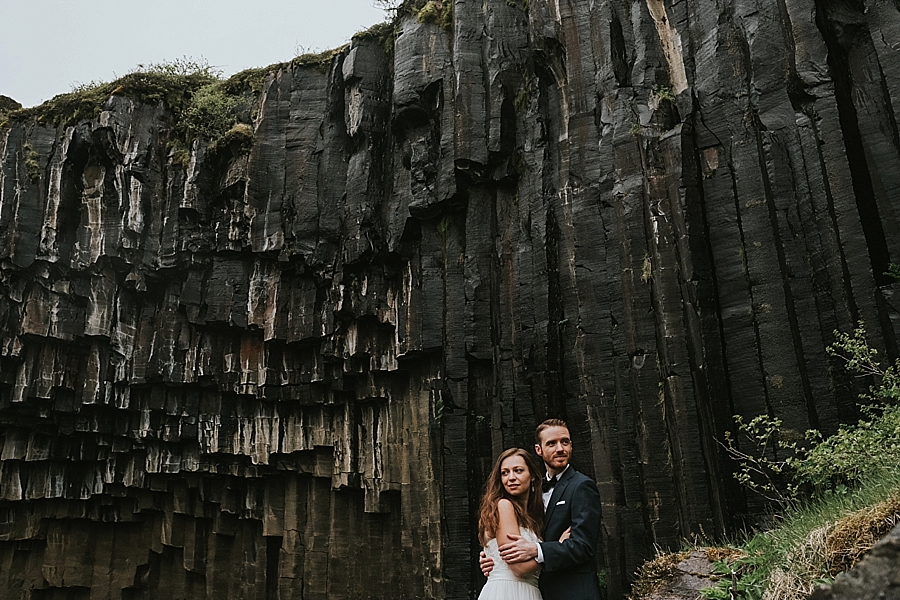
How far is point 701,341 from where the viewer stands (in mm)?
9367

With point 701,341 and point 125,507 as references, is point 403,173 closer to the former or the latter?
point 701,341

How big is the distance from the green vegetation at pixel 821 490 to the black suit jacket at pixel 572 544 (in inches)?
62.0

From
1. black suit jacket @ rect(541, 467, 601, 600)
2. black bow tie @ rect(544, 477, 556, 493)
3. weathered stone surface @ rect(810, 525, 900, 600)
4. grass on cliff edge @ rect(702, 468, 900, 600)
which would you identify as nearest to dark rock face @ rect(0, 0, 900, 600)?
grass on cliff edge @ rect(702, 468, 900, 600)

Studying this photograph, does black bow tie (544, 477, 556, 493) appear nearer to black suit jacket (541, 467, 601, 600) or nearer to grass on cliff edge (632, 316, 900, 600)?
black suit jacket (541, 467, 601, 600)

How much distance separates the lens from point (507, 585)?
4.44m

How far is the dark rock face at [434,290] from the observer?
9.23 m

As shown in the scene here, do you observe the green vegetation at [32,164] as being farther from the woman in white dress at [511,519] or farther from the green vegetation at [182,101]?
the woman in white dress at [511,519]

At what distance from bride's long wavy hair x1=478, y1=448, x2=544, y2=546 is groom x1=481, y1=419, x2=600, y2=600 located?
102 mm

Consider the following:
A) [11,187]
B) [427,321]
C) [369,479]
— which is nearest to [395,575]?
[369,479]

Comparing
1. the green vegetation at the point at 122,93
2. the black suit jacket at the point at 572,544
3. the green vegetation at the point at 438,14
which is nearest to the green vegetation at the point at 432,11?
the green vegetation at the point at 438,14

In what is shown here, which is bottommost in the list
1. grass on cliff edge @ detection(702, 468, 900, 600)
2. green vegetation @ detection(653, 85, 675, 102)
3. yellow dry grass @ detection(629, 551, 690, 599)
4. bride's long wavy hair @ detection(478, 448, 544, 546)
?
yellow dry grass @ detection(629, 551, 690, 599)

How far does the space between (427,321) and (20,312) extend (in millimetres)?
10413

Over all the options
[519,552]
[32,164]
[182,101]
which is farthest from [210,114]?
[519,552]

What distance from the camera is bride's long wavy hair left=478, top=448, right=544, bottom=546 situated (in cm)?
468
